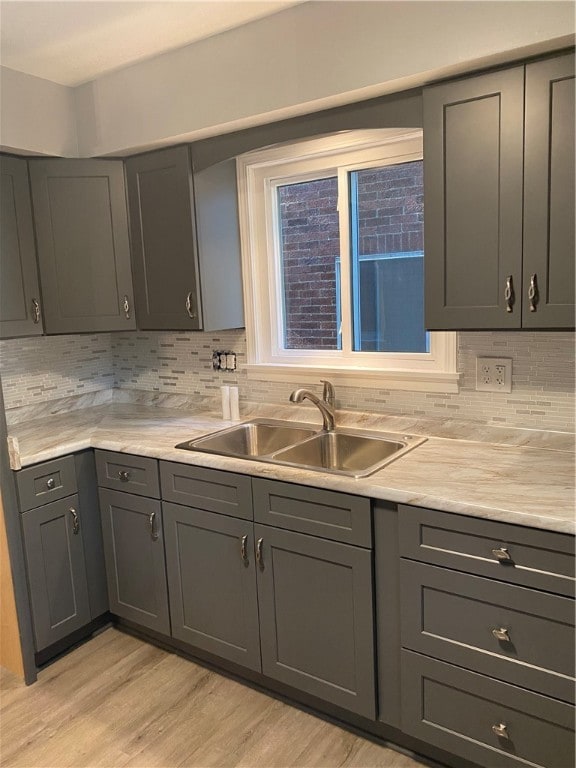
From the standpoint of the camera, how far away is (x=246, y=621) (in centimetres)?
222

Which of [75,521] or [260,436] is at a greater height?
[260,436]

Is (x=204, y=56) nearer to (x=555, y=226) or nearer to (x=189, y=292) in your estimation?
(x=189, y=292)

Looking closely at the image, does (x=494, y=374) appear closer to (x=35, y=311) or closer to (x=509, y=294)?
(x=509, y=294)

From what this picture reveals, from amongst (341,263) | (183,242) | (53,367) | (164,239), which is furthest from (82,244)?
(341,263)

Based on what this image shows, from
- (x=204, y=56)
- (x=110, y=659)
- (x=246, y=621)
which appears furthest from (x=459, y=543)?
(x=204, y=56)

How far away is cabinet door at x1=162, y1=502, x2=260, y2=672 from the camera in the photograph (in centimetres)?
220

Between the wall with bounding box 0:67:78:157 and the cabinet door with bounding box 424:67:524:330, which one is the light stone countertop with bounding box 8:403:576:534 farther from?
the wall with bounding box 0:67:78:157

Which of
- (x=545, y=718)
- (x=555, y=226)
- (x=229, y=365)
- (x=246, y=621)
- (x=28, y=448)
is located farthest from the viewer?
(x=229, y=365)

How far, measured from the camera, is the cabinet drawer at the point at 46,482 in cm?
236

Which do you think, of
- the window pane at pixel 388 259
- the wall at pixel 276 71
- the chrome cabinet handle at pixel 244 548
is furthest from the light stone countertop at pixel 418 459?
the wall at pixel 276 71

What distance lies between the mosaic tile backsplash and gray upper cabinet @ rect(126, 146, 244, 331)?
11.8 inches

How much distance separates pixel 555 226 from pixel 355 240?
100 cm

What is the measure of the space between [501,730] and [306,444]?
1.17 m

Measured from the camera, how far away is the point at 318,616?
6.64ft
